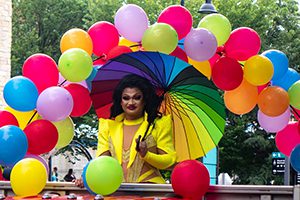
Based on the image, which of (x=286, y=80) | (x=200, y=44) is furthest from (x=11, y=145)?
(x=286, y=80)

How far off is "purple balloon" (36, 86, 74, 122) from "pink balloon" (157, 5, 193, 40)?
1351 mm

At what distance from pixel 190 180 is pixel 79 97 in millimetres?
2531

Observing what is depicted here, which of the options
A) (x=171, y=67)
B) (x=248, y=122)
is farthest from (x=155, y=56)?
(x=248, y=122)

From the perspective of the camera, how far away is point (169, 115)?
7.37 meters

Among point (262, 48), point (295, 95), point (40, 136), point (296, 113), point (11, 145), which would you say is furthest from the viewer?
point (262, 48)

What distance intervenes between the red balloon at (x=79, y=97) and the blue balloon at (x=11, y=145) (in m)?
0.92

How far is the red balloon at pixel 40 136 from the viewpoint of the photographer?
7.92 meters

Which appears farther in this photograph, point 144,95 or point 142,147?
point 144,95

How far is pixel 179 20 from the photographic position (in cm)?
852

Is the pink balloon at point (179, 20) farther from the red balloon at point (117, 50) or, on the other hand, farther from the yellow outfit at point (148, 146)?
the yellow outfit at point (148, 146)

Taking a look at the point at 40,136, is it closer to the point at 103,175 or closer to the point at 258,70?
the point at 103,175

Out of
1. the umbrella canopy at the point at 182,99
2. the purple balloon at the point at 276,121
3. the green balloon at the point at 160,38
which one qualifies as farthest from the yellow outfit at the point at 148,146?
the purple balloon at the point at 276,121

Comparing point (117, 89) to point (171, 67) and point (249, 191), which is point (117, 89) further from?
point (249, 191)

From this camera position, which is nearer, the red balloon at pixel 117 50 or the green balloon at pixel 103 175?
the green balloon at pixel 103 175
